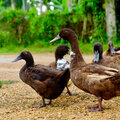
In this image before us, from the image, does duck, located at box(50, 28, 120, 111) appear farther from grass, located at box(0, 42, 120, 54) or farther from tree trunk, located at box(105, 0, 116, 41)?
grass, located at box(0, 42, 120, 54)

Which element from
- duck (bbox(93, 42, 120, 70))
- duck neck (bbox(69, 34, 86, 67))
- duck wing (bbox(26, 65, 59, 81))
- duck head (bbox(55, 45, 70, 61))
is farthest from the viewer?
duck head (bbox(55, 45, 70, 61))

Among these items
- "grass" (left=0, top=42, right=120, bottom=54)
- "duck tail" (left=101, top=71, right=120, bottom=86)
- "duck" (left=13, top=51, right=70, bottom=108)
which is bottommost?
"grass" (left=0, top=42, right=120, bottom=54)

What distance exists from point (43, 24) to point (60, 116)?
13649mm

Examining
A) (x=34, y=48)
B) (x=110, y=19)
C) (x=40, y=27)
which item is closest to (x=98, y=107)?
(x=110, y=19)

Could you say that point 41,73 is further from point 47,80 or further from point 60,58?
point 60,58

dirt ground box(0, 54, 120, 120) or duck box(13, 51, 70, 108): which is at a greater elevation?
duck box(13, 51, 70, 108)

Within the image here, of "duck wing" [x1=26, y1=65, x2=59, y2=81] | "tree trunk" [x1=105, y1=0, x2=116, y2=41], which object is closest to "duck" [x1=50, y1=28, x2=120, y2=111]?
"duck wing" [x1=26, y1=65, x2=59, y2=81]

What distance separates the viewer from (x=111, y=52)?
745 cm

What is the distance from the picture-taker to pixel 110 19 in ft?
46.3

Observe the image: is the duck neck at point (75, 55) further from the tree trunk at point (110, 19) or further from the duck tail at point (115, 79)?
the tree trunk at point (110, 19)

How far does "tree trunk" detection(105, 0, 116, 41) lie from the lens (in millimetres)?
13883

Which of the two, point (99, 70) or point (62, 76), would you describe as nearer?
point (99, 70)

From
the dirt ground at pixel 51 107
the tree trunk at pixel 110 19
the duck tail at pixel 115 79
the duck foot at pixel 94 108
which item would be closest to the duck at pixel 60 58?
the dirt ground at pixel 51 107

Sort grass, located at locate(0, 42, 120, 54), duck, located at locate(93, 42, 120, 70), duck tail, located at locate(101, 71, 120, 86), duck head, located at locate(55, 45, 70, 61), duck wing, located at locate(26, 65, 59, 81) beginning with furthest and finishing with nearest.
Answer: grass, located at locate(0, 42, 120, 54) → duck head, located at locate(55, 45, 70, 61) → duck, located at locate(93, 42, 120, 70) → duck wing, located at locate(26, 65, 59, 81) → duck tail, located at locate(101, 71, 120, 86)
